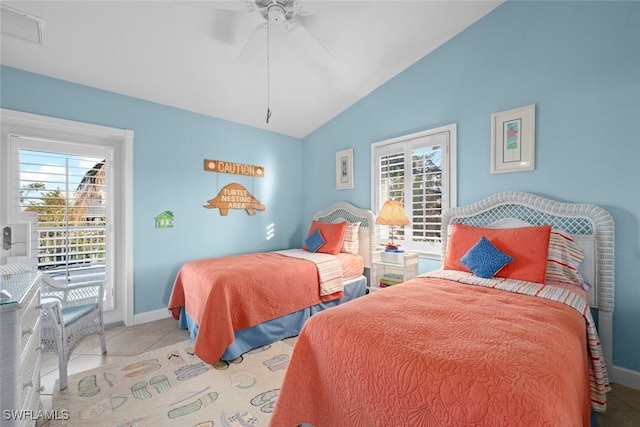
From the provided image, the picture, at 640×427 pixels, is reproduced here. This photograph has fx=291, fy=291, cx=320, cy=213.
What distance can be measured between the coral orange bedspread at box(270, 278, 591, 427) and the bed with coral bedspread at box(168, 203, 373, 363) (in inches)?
45.7

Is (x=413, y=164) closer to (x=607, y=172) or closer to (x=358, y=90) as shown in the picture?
(x=358, y=90)

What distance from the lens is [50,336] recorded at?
2.00m

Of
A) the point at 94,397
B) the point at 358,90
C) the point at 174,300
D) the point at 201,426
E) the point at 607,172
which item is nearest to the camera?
the point at 201,426

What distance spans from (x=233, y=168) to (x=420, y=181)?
2439 millimetres

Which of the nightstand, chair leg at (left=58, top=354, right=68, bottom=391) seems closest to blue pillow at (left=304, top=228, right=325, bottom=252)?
the nightstand

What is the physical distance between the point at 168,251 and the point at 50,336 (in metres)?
1.49

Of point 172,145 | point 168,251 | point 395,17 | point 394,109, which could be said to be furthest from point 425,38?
point 168,251

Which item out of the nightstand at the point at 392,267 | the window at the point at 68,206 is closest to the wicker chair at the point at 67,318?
the window at the point at 68,206

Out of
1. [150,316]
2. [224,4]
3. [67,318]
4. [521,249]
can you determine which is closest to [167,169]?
[150,316]

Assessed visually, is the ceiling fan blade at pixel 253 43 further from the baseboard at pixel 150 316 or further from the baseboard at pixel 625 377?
the baseboard at pixel 625 377

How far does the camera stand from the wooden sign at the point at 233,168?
377 cm

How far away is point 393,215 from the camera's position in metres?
3.16

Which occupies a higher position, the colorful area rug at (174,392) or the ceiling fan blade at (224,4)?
the ceiling fan blade at (224,4)

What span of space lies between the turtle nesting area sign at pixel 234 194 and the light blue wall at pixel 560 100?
2262mm
